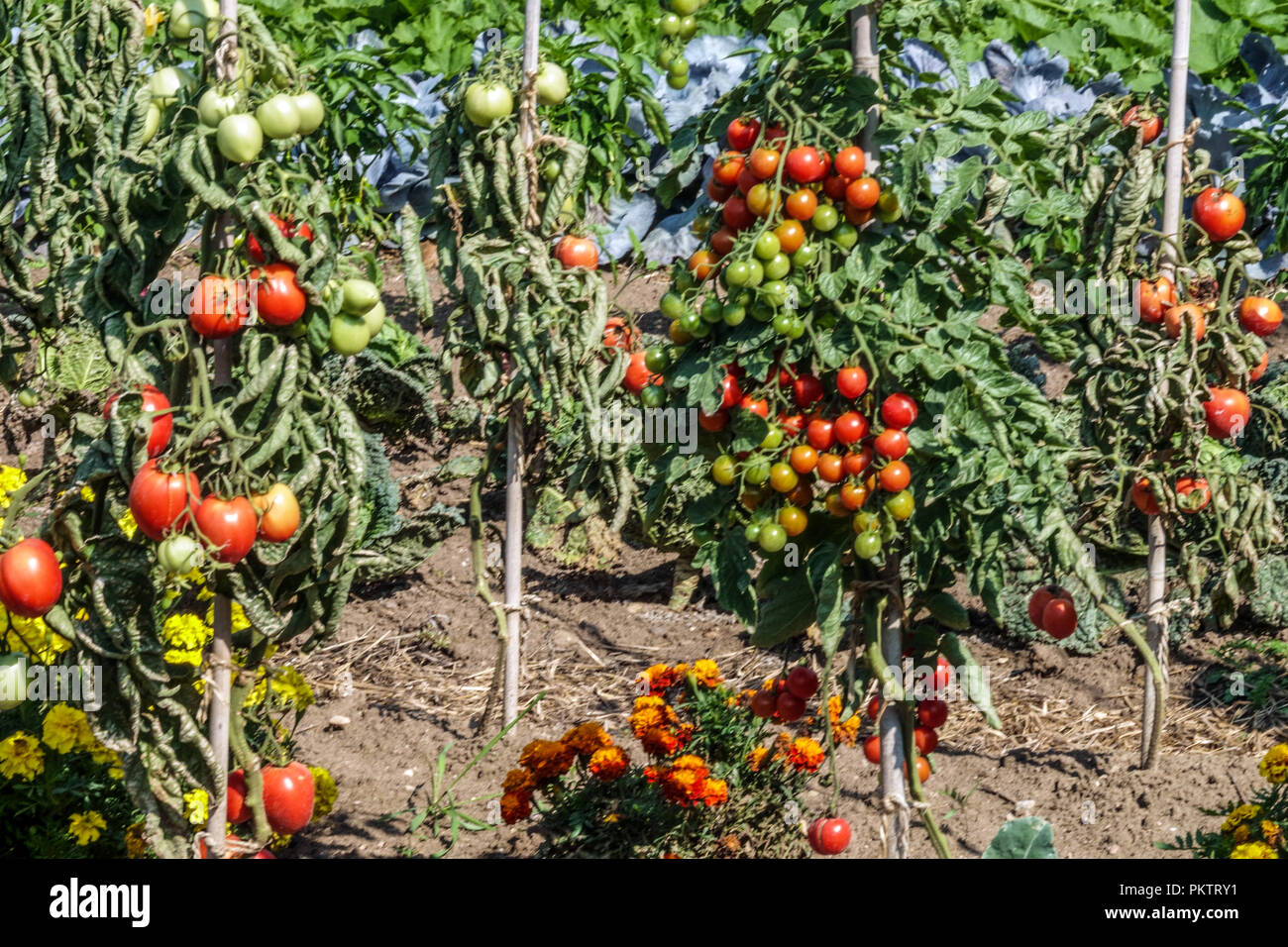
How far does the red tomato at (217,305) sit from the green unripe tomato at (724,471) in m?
0.86

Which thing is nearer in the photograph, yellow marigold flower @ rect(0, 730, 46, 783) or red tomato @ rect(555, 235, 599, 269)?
yellow marigold flower @ rect(0, 730, 46, 783)

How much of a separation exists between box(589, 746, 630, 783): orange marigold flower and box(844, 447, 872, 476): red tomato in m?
0.93

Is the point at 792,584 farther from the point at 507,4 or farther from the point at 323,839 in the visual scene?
the point at 507,4

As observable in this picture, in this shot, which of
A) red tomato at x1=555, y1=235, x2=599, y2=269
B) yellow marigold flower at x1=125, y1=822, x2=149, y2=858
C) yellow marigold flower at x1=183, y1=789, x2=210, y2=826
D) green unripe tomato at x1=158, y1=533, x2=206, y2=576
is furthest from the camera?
red tomato at x1=555, y1=235, x2=599, y2=269

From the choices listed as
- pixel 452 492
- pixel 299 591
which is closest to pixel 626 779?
pixel 299 591

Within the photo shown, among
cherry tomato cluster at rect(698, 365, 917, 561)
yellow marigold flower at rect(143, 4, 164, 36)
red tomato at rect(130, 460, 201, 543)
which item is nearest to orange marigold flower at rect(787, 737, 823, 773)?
cherry tomato cluster at rect(698, 365, 917, 561)

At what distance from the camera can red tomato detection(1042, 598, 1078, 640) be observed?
2.99m

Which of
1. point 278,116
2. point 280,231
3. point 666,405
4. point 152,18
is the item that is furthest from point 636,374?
point 152,18

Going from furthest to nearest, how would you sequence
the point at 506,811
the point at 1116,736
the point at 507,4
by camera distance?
the point at 507,4
the point at 1116,736
the point at 506,811

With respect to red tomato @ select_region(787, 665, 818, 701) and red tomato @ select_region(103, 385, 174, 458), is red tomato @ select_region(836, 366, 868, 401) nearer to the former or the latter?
red tomato @ select_region(787, 665, 818, 701)

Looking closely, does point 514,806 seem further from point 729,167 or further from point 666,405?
point 729,167

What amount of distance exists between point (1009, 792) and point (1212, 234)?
1.47 m

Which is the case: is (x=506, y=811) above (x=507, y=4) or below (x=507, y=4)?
below

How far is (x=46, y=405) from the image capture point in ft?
15.8
